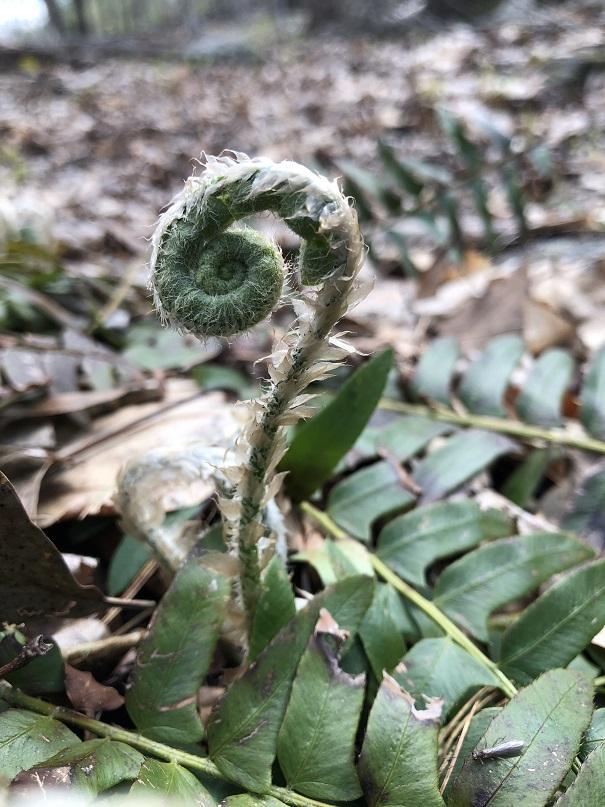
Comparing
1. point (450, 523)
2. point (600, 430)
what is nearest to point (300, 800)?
point (450, 523)

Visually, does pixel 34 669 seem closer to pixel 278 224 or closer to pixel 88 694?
pixel 88 694

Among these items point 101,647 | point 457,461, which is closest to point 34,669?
point 101,647

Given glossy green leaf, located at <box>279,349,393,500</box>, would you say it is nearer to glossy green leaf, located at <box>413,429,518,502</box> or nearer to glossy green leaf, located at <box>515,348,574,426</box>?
glossy green leaf, located at <box>413,429,518,502</box>

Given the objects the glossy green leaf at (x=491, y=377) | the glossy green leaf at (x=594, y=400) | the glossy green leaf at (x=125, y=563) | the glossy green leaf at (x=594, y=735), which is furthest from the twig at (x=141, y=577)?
the glossy green leaf at (x=594, y=400)

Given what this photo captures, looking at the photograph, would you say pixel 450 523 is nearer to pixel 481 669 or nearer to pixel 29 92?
pixel 481 669

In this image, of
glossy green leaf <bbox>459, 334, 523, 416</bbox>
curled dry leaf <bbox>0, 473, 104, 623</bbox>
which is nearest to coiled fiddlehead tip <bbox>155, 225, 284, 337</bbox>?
curled dry leaf <bbox>0, 473, 104, 623</bbox>
